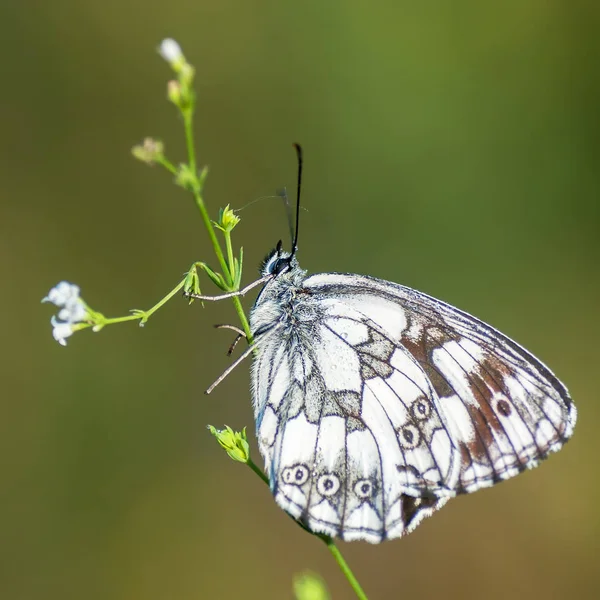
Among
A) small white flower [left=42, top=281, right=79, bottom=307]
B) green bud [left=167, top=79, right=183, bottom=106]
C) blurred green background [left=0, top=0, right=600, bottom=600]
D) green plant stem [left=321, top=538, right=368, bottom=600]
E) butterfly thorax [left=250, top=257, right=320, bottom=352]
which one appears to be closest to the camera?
green bud [left=167, top=79, right=183, bottom=106]

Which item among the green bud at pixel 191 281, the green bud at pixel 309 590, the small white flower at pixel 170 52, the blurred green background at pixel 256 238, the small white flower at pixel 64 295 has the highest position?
the blurred green background at pixel 256 238

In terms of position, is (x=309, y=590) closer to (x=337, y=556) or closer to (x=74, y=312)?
(x=337, y=556)

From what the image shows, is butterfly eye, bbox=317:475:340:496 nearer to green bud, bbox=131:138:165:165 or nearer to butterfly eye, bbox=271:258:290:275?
butterfly eye, bbox=271:258:290:275

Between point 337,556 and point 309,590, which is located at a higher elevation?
point 337,556

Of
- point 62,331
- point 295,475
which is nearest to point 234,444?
point 295,475

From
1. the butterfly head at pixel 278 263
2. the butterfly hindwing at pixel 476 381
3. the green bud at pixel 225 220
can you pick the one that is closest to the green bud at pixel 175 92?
the green bud at pixel 225 220

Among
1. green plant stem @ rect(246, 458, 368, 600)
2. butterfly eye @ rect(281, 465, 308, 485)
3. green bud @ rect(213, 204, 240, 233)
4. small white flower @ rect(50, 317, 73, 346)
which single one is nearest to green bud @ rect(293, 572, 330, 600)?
green plant stem @ rect(246, 458, 368, 600)

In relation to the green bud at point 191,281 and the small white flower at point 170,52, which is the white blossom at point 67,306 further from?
the small white flower at point 170,52
